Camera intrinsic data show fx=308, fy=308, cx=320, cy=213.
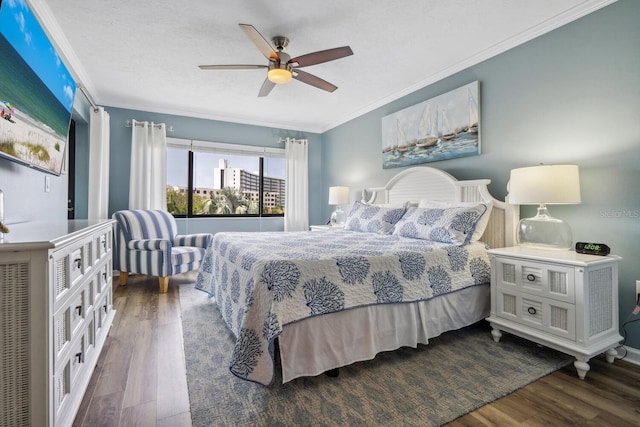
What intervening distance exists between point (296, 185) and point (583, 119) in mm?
4086

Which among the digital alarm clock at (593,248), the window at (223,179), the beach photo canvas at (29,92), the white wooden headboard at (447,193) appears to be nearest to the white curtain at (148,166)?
the window at (223,179)

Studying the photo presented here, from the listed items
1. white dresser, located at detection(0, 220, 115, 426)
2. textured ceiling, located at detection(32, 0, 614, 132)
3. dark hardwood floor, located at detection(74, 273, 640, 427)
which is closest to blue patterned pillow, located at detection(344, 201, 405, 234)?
textured ceiling, located at detection(32, 0, 614, 132)

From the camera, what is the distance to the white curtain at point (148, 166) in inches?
174

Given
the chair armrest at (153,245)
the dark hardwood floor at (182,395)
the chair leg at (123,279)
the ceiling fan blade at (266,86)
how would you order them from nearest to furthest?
the dark hardwood floor at (182,395)
the ceiling fan blade at (266,86)
the chair armrest at (153,245)
the chair leg at (123,279)

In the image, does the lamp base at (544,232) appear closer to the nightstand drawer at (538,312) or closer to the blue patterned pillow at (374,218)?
the nightstand drawer at (538,312)

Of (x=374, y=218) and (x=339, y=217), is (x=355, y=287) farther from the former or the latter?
(x=339, y=217)

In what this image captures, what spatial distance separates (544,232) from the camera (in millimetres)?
2268

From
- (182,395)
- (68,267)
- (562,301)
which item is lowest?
(182,395)

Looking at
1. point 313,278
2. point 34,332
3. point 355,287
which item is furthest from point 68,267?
point 355,287

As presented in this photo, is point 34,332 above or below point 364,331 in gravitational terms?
above

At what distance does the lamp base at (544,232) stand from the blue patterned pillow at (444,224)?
330 mm

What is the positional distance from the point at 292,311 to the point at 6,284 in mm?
1126

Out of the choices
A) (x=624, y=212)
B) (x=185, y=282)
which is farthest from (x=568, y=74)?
(x=185, y=282)

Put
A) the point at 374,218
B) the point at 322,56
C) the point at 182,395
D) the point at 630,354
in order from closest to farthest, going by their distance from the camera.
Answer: the point at 182,395 → the point at 630,354 → the point at 322,56 → the point at 374,218
